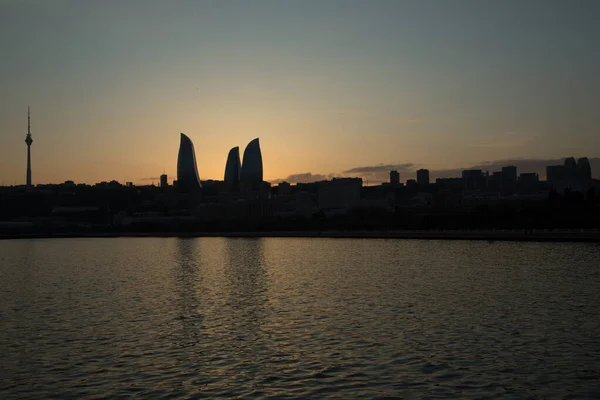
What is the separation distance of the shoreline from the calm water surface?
4686 centimetres

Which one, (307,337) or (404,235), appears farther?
(404,235)

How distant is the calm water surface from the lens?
606 inches

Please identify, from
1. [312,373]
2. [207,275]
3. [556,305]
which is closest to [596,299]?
[556,305]

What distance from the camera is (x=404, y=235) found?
105750 millimetres

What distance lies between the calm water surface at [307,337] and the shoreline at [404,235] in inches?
1845

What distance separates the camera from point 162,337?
21609 mm

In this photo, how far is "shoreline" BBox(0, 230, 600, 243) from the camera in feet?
278

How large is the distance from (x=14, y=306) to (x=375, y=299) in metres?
16.2

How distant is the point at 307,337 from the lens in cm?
2106

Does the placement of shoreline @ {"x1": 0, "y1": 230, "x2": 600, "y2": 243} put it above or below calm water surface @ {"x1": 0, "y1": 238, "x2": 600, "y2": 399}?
above

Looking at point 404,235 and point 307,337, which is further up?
point 404,235

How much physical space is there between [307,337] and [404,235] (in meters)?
86.3

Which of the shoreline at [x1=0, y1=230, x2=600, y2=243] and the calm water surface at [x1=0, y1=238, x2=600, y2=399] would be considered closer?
the calm water surface at [x1=0, y1=238, x2=600, y2=399]

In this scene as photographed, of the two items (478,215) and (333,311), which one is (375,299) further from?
(478,215)
